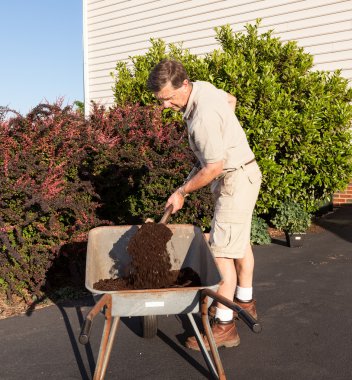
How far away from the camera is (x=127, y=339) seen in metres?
3.65

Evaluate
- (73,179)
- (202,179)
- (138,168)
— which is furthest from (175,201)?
(138,168)

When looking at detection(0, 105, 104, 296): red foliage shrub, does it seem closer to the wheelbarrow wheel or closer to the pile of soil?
the wheelbarrow wheel

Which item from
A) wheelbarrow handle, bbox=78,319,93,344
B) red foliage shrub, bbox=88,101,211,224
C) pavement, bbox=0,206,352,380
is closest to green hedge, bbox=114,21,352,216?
red foliage shrub, bbox=88,101,211,224

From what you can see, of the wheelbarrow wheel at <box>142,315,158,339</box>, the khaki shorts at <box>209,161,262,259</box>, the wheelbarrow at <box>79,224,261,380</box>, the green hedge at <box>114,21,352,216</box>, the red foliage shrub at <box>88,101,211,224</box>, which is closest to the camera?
the wheelbarrow at <box>79,224,261,380</box>

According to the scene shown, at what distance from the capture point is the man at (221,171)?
298 cm

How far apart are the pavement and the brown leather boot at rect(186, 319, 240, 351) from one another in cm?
5

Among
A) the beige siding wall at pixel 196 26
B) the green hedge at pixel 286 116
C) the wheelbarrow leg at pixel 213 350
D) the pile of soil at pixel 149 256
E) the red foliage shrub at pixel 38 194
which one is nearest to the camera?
the wheelbarrow leg at pixel 213 350

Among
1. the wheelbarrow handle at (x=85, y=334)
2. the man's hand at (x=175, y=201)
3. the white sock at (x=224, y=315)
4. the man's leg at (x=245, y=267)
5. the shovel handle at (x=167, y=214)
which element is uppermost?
the man's hand at (x=175, y=201)

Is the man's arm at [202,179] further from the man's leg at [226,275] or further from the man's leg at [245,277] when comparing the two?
the man's leg at [245,277]

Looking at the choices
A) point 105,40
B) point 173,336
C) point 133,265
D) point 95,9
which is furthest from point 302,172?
point 95,9

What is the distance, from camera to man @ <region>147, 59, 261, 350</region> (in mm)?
2982

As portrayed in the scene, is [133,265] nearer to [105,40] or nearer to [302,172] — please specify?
[302,172]

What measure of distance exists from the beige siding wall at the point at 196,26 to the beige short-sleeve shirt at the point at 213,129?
17.8 feet

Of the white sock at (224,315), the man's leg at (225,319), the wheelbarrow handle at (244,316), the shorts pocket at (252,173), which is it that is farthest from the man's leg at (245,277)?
the wheelbarrow handle at (244,316)
